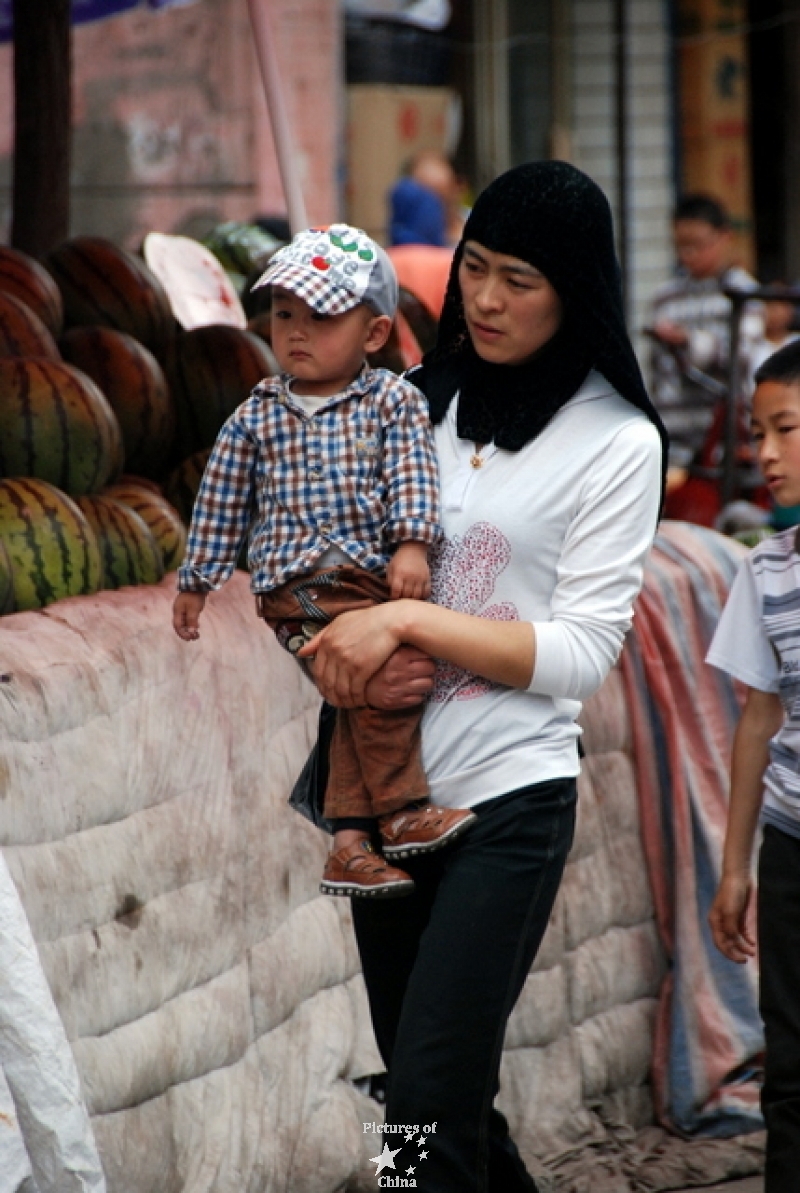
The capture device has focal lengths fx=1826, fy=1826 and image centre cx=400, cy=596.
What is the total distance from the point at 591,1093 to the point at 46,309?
8.66 ft

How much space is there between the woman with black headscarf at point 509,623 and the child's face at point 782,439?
1.92ft

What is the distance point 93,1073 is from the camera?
3480 mm

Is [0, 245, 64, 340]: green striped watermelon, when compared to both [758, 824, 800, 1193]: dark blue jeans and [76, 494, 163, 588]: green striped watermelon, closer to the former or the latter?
[76, 494, 163, 588]: green striped watermelon

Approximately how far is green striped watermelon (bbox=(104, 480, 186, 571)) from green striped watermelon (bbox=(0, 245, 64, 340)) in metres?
0.59

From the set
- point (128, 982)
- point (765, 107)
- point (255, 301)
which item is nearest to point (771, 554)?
point (128, 982)

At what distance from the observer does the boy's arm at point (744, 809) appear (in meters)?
3.73

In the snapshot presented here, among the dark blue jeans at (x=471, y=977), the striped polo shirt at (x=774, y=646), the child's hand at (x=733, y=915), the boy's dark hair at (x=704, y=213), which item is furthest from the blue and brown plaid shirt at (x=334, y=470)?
the boy's dark hair at (x=704, y=213)

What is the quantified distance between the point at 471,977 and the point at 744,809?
1.05 metres

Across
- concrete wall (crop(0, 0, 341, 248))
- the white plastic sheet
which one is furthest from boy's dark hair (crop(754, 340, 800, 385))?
concrete wall (crop(0, 0, 341, 248))

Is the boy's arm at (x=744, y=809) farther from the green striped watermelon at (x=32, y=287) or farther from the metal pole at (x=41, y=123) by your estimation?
the metal pole at (x=41, y=123)

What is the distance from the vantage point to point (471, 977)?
2.89 meters

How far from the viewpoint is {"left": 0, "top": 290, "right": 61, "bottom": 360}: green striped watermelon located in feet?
16.1

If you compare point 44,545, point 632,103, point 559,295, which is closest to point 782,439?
point 559,295

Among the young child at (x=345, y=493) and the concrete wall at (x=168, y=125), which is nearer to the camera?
the young child at (x=345, y=493)
